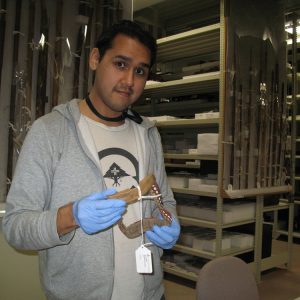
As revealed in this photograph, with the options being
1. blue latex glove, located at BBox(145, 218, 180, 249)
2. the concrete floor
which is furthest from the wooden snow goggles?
the concrete floor

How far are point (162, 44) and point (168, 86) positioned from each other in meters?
0.43

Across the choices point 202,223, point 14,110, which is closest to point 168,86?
point 202,223

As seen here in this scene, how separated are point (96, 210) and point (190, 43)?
2.79 meters

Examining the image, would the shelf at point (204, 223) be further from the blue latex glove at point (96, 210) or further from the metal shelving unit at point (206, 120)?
the blue latex glove at point (96, 210)

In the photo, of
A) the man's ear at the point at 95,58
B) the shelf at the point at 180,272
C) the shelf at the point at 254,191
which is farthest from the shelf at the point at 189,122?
the man's ear at the point at 95,58

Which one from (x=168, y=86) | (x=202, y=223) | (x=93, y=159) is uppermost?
(x=168, y=86)

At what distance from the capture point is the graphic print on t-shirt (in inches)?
47.9

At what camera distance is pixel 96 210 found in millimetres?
956

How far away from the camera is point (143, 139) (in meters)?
1.37

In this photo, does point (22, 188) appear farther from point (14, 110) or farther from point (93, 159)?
point (14, 110)

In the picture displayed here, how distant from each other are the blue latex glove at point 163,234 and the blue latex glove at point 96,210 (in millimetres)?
224

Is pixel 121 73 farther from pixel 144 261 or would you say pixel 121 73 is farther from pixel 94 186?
pixel 144 261

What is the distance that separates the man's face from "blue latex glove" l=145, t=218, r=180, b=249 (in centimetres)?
45

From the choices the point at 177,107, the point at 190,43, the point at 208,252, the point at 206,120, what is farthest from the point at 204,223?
the point at 190,43
